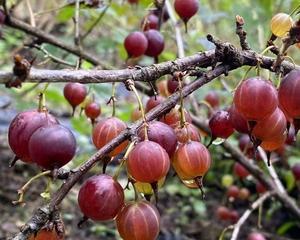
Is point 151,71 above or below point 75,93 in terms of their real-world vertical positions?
above

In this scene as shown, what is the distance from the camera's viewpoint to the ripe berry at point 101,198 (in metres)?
0.78

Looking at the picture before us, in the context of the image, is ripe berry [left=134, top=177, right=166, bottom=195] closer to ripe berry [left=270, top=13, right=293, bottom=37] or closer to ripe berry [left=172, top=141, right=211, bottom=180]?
ripe berry [left=172, top=141, right=211, bottom=180]

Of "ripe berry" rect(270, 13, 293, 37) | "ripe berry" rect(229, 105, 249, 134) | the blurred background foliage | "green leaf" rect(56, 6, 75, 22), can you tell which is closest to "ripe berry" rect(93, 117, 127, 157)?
"ripe berry" rect(229, 105, 249, 134)

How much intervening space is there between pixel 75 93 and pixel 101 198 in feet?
2.56

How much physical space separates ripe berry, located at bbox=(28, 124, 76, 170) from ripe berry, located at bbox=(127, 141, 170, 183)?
10 centimetres

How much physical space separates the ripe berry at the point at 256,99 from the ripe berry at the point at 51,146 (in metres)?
0.31

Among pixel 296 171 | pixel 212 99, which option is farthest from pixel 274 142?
pixel 212 99

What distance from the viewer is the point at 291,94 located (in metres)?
0.85

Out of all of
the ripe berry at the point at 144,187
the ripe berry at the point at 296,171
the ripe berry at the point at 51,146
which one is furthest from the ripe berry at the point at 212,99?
the ripe berry at the point at 51,146

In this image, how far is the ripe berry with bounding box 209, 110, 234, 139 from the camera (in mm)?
1083

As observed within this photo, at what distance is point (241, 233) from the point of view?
8.34 feet

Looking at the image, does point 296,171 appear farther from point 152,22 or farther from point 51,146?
point 51,146

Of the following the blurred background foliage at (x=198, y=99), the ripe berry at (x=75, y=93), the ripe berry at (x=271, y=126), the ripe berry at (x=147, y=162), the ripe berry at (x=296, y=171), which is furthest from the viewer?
the blurred background foliage at (x=198, y=99)

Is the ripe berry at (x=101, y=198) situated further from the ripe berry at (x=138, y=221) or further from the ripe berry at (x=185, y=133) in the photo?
the ripe berry at (x=185, y=133)
